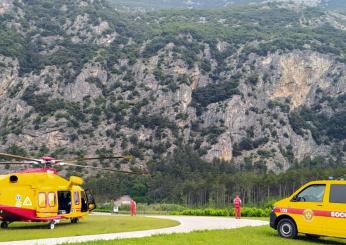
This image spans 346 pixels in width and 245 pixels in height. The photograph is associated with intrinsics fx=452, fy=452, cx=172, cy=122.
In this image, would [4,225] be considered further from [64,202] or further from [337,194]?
[337,194]

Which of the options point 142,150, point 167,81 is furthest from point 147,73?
point 142,150

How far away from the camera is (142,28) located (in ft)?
617

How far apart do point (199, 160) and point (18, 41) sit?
74.0 metres

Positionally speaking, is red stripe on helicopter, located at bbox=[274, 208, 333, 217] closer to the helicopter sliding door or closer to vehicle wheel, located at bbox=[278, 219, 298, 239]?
vehicle wheel, located at bbox=[278, 219, 298, 239]

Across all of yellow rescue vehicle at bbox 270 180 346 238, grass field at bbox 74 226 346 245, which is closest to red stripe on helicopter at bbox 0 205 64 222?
grass field at bbox 74 226 346 245

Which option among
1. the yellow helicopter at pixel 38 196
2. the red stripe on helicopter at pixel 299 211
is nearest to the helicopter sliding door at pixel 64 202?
the yellow helicopter at pixel 38 196

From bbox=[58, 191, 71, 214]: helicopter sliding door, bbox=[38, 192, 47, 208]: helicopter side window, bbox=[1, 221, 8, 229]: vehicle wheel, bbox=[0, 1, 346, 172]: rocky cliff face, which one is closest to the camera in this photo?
bbox=[1, 221, 8, 229]: vehicle wheel

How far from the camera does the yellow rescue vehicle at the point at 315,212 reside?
16.5 meters

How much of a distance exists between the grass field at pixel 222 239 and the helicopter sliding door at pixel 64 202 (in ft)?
31.5

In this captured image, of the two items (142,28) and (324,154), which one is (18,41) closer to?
(142,28)

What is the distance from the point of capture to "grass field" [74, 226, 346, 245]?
52.7ft

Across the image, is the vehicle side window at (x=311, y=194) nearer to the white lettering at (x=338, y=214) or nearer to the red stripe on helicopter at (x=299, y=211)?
the red stripe on helicopter at (x=299, y=211)

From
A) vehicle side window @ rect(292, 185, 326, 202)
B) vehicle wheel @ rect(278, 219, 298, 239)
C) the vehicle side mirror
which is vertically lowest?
vehicle wheel @ rect(278, 219, 298, 239)

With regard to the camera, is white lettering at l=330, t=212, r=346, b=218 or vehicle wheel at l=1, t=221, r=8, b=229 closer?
white lettering at l=330, t=212, r=346, b=218
